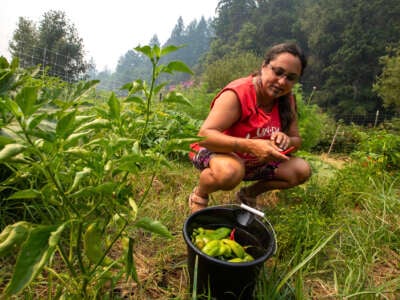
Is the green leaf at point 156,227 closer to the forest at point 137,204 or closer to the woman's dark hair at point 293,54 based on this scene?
the forest at point 137,204

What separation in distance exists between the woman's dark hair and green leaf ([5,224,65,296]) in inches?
53.4

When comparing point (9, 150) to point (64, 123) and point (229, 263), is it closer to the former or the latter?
point (64, 123)

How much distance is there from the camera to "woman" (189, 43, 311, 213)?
141cm

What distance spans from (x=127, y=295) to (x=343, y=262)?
3.16ft

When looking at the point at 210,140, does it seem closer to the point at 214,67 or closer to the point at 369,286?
the point at 369,286

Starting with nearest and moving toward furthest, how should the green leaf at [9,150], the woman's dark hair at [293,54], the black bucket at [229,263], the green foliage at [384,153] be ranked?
1. the green leaf at [9,150]
2. the black bucket at [229,263]
3. the woman's dark hair at [293,54]
4. the green foliage at [384,153]

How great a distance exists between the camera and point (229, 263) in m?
0.85

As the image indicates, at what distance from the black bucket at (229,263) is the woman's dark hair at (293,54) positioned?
787mm

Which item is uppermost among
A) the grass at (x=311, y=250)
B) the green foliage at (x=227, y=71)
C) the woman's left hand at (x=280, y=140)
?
the green foliage at (x=227, y=71)

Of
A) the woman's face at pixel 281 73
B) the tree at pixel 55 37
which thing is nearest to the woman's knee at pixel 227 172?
the woman's face at pixel 281 73

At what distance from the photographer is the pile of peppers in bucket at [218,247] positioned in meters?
0.95

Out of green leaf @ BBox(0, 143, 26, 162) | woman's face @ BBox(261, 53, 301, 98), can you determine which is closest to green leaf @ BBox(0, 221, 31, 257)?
green leaf @ BBox(0, 143, 26, 162)

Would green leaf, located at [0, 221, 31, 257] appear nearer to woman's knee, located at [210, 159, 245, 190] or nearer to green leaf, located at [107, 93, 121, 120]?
green leaf, located at [107, 93, 121, 120]

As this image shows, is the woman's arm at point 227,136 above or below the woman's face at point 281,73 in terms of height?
below
